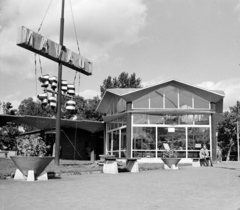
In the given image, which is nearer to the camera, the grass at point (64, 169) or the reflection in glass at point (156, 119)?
the grass at point (64, 169)

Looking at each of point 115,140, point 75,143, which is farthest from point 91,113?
point 115,140

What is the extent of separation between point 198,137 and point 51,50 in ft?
40.8

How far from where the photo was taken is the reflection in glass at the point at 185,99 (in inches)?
946

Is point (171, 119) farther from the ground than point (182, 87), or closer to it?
closer to it

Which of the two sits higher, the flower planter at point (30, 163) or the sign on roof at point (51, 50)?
the sign on roof at point (51, 50)

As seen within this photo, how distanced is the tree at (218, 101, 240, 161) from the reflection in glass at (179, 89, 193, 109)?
111 feet

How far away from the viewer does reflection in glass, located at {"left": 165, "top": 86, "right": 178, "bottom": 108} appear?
24.1 m

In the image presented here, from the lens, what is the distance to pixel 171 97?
24.3 metres

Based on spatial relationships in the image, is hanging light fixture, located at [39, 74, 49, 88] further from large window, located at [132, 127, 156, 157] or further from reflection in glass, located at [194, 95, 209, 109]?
reflection in glass, located at [194, 95, 209, 109]

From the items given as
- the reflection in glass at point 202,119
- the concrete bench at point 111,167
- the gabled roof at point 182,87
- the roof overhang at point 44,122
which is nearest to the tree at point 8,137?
the roof overhang at point 44,122

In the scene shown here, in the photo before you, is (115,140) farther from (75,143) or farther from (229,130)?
(229,130)

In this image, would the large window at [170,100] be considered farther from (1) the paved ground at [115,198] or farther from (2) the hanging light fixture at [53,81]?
(1) the paved ground at [115,198]

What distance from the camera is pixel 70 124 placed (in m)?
25.5

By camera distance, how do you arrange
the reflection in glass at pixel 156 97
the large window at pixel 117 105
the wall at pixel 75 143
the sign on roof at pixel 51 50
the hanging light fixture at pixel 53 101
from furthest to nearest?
the wall at pixel 75 143, the large window at pixel 117 105, the reflection in glass at pixel 156 97, the hanging light fixture at pixel 53 101, the sign on roof at pixel 51 50
